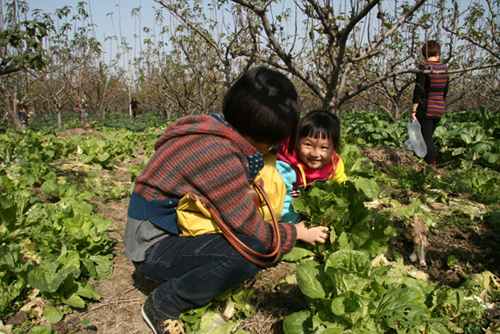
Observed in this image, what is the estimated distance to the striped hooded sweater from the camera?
1572 millimetres

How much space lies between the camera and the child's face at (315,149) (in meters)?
2.29

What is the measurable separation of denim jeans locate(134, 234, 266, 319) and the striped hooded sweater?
10 cm

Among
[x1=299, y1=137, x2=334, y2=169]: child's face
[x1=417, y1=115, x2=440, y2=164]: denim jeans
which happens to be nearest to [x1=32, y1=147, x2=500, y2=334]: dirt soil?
[x1=299, y1=137, x2=334, y2=169]: child's face

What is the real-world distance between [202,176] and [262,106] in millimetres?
454

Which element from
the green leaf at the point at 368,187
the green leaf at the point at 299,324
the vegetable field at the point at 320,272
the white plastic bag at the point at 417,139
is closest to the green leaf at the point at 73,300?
the vegetable field at the point at 320,272

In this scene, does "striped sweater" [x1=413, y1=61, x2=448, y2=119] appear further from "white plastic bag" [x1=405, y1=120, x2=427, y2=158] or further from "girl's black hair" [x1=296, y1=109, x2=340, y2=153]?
"girl's black hair" [x1=296, y1=109, x2=340, y2=153]

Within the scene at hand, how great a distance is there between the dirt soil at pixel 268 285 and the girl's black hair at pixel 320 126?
0.91 m

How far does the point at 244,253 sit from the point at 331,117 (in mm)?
1226

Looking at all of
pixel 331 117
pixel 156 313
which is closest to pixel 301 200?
pixel 331 117

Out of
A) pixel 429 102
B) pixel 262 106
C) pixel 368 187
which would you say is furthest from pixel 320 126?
pixel 429 102

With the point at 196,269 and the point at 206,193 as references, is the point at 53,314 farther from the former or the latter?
the point at 206,193

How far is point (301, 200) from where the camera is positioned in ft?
7.61

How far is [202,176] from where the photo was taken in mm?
1575

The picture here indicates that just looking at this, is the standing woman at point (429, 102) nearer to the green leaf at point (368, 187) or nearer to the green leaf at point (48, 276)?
the green leaf at point (368, 187)
